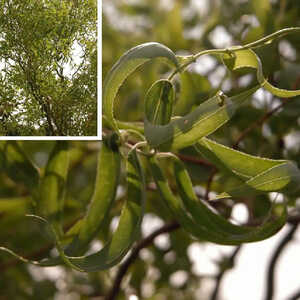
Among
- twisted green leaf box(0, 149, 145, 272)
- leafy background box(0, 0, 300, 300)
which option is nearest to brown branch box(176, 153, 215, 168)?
leafy background box(0, 0, 300, 300)

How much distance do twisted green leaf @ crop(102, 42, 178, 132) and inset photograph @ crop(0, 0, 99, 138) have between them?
0.03 m

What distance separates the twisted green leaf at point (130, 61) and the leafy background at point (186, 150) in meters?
0.10

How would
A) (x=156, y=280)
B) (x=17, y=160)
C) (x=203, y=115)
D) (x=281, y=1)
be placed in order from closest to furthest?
(x=203, y=115) < (x=17, y=160) < (x=281, y=1) < (x=156, y=280)

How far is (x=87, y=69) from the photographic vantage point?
1.19ft

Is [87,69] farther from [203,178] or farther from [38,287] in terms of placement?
[38,287]

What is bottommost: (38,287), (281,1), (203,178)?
(38,287)

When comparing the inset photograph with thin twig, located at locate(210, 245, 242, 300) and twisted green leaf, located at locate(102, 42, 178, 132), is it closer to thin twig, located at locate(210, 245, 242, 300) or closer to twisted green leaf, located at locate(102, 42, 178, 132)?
twisted green leaf, located at locate(102, 42, 178, 132)

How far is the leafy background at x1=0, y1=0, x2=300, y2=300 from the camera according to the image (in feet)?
1.69

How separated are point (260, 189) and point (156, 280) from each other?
0.47 meters

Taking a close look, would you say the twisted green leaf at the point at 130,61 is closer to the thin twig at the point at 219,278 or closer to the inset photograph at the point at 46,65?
the inset photograph at the point at 46,65

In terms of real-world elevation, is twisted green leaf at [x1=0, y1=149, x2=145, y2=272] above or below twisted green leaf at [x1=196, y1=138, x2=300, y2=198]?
below

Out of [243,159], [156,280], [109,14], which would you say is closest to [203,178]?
[243,159]

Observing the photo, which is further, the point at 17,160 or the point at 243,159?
the point at 17,160

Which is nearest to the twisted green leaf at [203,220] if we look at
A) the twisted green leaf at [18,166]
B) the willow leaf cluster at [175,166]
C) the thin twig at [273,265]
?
the willow leaf cluster at [175,166]
